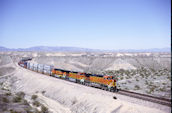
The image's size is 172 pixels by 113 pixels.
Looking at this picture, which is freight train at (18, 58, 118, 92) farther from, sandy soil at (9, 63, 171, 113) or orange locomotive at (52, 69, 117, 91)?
sandy soil at (9, 63, 171, 113)

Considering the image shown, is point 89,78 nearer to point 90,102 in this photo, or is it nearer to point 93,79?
point 93,79

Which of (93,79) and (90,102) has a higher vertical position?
(93,79)

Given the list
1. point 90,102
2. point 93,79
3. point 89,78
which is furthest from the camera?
point 89,78

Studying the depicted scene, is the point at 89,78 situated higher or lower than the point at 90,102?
Answer: higher

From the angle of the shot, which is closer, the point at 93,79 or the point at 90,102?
the point at 90,102

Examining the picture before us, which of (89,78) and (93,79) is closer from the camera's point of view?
(93,79)

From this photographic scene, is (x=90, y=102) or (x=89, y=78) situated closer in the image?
(x=90, y=102)

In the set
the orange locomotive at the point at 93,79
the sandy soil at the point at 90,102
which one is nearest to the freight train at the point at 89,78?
the orange locomotive at the point at 93,79

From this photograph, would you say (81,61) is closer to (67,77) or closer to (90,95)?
(67,77)

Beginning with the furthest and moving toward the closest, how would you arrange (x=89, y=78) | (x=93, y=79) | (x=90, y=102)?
(x=89, y=78) → (x=93, y=79) → (x=90, y=102)

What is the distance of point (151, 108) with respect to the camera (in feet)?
66.0

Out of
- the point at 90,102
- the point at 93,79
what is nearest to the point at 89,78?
the point at 93,79

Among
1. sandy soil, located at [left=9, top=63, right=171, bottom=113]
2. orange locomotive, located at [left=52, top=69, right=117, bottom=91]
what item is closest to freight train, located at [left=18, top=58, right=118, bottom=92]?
orange locomotive, located at [left=52, top=69, right=117, bottom=91]

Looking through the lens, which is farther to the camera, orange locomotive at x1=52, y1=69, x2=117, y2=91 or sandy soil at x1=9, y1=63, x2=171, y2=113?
orange locomotive at x1=52, y1=69, x2=117, y2=91
